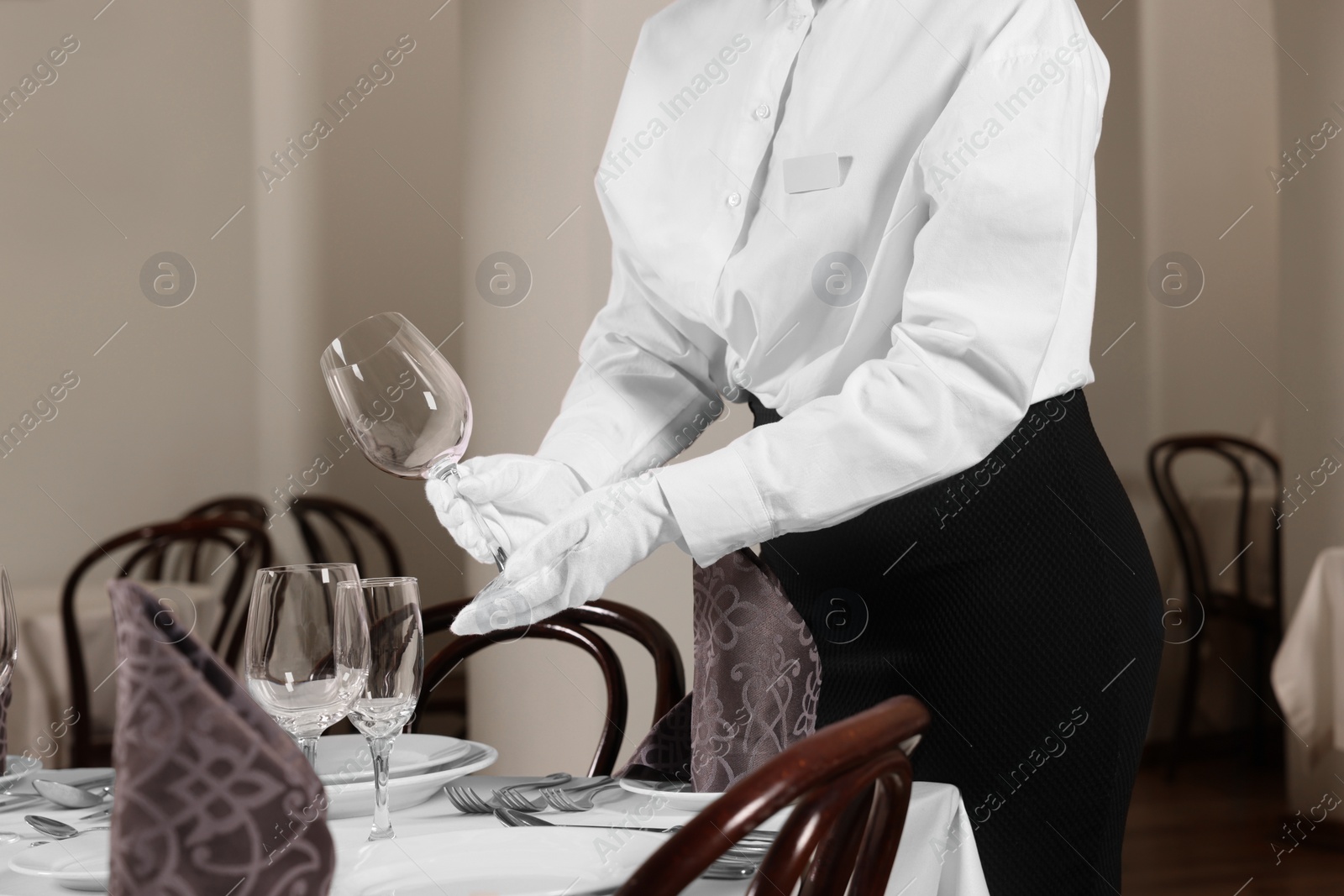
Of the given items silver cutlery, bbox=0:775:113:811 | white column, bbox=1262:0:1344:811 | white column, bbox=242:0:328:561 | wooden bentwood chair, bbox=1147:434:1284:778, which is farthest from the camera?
white column, bbox=242:0:328:561

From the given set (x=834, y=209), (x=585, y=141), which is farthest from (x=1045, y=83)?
(x=585, y=141)

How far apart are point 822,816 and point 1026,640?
37 cm

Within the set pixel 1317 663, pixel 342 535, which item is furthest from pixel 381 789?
pixel 342 535

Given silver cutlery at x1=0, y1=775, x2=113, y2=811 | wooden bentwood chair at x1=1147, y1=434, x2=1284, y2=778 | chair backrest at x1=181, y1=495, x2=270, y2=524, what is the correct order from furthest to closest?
chair backrest at x1=181, y1=495, x2=270, y2=524
wooden bentwood chair at x1=1147, y1=434, x2=1284, y2=778
silver cutlery at x1=0, y1=775, x2=113, y2=811

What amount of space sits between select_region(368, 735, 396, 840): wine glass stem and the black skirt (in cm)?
34

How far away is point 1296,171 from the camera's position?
2.87 meters

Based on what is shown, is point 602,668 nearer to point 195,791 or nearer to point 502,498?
point 502,498

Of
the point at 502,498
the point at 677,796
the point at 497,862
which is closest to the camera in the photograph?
the point at 497,862

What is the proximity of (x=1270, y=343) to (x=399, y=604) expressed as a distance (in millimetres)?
3083

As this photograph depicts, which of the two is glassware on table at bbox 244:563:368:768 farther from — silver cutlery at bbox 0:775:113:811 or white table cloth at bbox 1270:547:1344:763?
white table cloth at bbox 1270:547:1344:763

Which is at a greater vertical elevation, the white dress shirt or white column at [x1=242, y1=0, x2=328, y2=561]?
white column at [x1=242, y1=0, x2=328, y2=561]

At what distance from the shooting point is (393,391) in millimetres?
662

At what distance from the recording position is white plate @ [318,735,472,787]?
79cm

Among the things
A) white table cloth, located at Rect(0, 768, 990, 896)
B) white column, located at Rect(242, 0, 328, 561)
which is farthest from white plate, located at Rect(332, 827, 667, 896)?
white column, located at Rect(242, 0, 328, 561)
